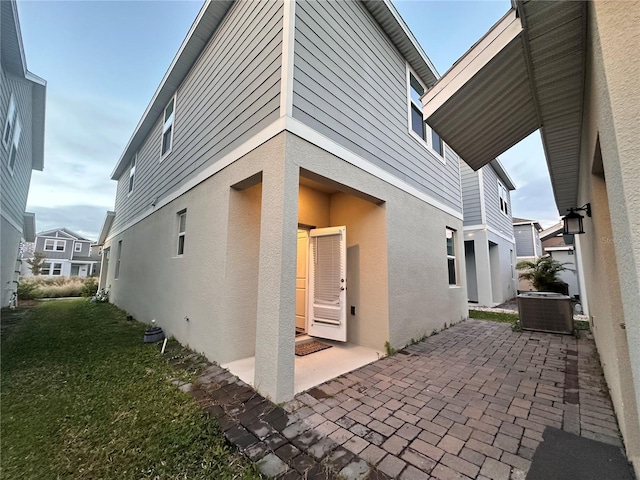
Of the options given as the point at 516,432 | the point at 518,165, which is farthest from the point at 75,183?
the point at 518,165

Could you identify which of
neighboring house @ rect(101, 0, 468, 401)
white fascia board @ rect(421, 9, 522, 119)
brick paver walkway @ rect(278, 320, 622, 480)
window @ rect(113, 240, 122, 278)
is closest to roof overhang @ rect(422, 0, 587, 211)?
white fascia board @ rect(421, 9, 522, 119)

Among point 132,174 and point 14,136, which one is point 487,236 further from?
point 14,136

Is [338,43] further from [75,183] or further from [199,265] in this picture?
[75,183]

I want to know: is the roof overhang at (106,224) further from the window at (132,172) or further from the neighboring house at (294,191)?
the neighboring house at (294,191)

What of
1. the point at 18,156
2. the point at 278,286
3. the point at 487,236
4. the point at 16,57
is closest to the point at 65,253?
the point at 18,156

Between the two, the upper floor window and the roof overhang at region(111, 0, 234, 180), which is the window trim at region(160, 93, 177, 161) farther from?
the upper floor window

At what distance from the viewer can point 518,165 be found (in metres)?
22.3

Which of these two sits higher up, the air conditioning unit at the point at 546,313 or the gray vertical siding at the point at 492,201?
the gray vertical siding at the point at 492,201

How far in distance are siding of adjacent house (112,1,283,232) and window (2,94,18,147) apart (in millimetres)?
3788

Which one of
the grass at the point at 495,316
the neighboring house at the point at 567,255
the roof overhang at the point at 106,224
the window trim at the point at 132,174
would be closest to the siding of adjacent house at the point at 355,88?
the grass at the point at 495,316

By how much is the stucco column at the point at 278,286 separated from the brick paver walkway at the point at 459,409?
1.17 ft

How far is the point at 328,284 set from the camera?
485 centimetres

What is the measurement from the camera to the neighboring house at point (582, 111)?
1.25 meters

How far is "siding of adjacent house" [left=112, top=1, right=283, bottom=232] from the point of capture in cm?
360
